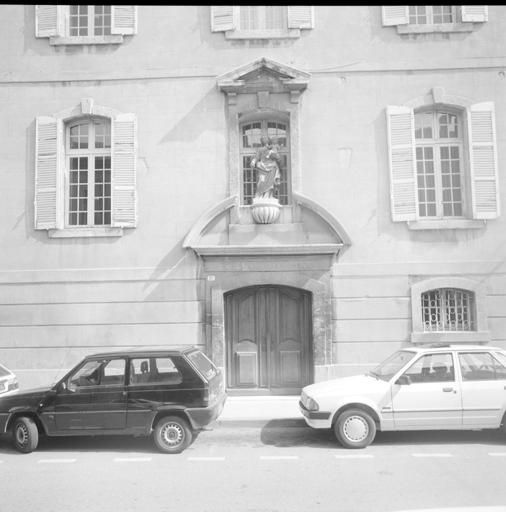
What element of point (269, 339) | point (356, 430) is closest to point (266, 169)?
point (269, 339)

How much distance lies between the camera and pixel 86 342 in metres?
12.5

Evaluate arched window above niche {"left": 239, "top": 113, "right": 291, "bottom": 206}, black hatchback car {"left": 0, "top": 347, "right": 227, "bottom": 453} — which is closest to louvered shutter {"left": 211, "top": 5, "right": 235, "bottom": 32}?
arched window above niche {"left": 239, "top": 113, "right": 291, "bottom": 206}

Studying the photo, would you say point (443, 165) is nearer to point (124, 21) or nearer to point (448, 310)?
point (448, 310)

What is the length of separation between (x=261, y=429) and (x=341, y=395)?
2072mm

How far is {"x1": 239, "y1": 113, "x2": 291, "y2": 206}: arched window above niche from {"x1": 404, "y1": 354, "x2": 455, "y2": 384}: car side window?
18.2 feet

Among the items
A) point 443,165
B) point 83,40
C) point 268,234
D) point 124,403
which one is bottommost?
point 124,403

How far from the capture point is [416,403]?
26.8 feet

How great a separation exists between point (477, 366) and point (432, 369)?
65cm

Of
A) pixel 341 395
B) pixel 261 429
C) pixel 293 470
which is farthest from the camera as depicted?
pixel 261 429

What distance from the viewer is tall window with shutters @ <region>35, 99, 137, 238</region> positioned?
12.7 meters

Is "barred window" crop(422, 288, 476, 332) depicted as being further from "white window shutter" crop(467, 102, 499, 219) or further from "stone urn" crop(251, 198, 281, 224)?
"stone urn" crop(251, 198, 281, 224)

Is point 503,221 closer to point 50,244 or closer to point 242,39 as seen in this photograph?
point 242,39

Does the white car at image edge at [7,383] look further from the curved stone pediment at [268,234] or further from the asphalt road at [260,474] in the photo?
the curved stone pediment at [268,234]

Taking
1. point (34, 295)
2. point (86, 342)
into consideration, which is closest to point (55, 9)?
point (34, 295)
